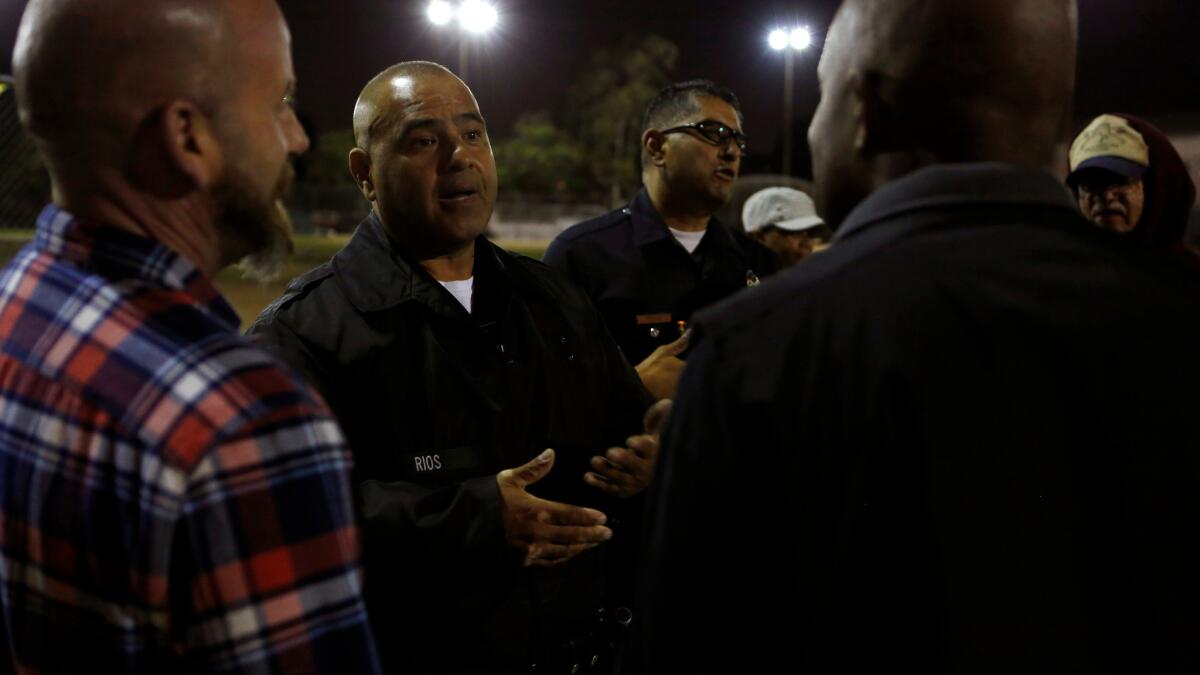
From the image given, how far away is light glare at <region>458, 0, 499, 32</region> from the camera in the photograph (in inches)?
660

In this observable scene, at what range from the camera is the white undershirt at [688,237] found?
4.41m

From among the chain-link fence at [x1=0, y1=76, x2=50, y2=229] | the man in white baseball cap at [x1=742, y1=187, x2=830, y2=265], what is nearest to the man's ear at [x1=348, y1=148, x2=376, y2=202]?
the man in white baseball cap at [x1=742, y1=187, x2=830, y2=265]

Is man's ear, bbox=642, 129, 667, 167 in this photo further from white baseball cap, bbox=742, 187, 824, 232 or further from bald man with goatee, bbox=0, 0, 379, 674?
bald man with goatee, bbox=0, 0, 379, 674

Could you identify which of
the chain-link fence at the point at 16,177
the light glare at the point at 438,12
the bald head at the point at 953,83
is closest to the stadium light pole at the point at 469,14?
the light glare at the point at 438,12

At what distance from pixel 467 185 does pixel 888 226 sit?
1.78m

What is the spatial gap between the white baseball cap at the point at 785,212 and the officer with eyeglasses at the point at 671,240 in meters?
1.65

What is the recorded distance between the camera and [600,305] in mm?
4098

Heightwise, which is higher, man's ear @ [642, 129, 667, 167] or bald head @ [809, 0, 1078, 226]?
man's ear @ [642, 129, 667, 167]

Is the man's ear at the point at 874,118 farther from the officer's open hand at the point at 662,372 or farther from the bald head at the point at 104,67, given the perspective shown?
the officer's open hand at the point at 662,372

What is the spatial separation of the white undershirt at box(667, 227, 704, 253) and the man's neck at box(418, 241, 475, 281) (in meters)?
1.80

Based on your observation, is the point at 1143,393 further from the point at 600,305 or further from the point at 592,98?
the point at 592,98

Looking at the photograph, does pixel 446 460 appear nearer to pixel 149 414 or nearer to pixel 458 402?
pixel 458 402

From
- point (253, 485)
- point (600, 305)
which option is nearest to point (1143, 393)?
point (253, 485)

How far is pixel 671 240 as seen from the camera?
4.24 meters
